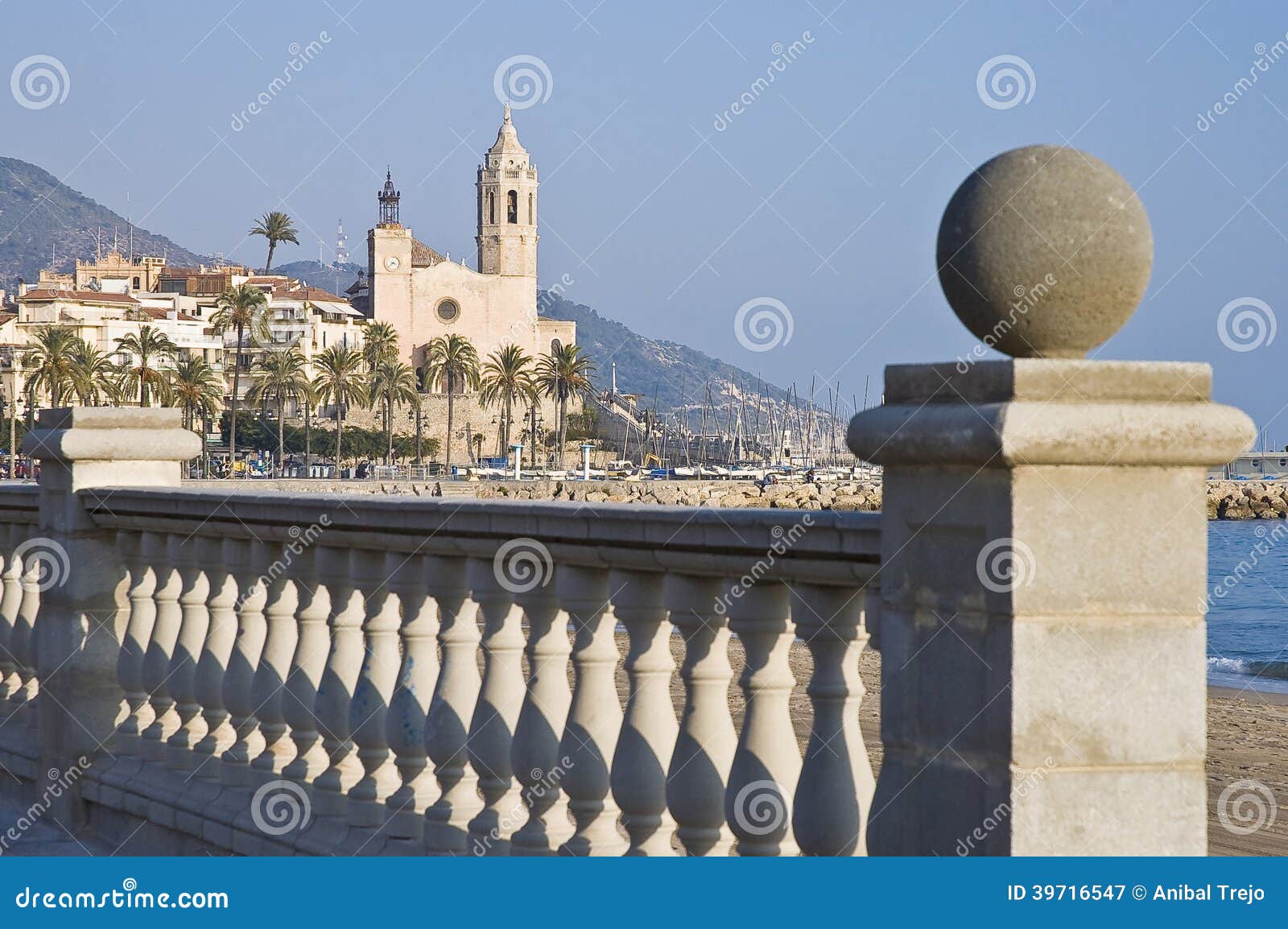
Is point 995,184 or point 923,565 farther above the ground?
point 995,184

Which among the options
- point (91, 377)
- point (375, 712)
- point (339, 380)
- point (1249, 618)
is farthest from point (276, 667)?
point (339, 380)

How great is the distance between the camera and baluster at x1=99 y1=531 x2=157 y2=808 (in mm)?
6160

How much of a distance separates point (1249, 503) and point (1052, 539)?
119 metres

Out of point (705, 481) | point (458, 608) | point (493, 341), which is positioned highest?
point (493, 341)

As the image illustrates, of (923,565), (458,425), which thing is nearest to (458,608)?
(923,565)

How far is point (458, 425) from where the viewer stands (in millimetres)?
115688

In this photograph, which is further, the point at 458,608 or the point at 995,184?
the point at 458,608

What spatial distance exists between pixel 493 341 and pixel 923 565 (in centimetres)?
12257

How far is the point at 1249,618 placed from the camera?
45844 mm

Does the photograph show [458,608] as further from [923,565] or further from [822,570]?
[923,565]

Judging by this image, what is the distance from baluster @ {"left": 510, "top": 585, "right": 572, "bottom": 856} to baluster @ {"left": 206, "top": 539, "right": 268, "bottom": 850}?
60.5 inches

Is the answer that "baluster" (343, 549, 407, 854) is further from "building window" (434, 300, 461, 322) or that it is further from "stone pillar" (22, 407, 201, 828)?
"building window" (434, 300, 461, 322)

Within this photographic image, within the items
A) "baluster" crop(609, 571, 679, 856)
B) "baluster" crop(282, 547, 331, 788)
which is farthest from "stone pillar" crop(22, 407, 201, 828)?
"baluster" crop(609, 571, 679, 856)

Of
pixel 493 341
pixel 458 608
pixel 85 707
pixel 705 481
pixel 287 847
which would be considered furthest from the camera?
pixel 493 341
